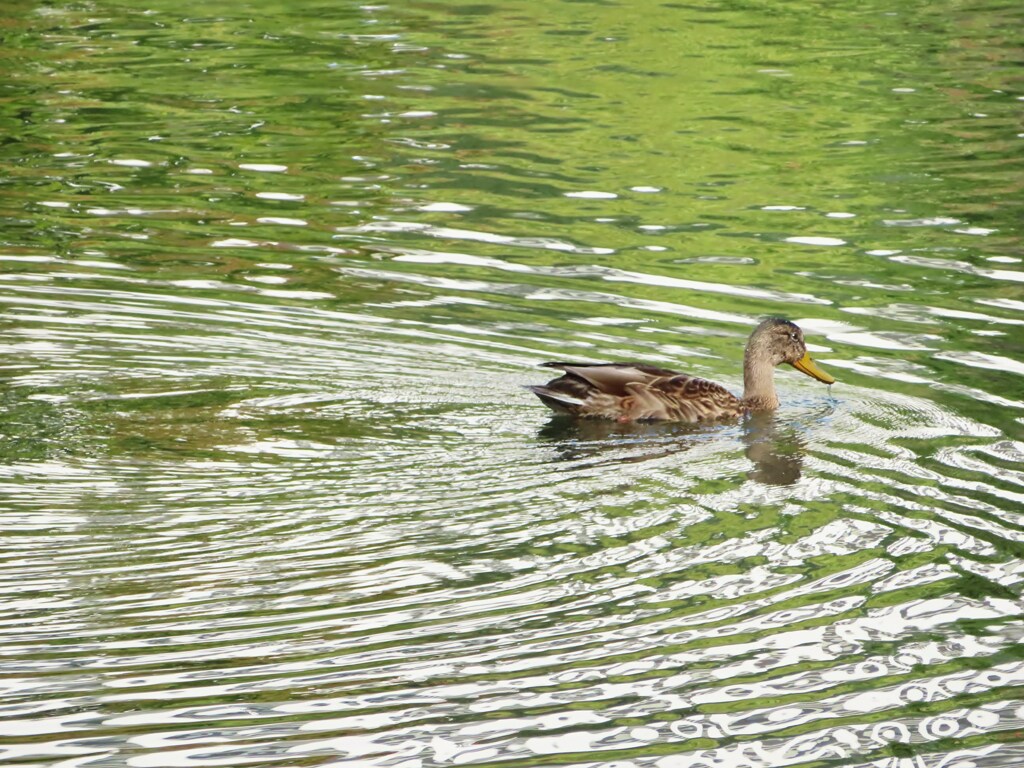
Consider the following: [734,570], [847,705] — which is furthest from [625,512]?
[847,705]

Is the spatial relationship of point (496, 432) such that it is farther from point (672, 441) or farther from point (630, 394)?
point (672, 441)

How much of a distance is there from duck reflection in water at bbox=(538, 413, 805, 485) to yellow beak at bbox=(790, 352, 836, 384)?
42 centimetres

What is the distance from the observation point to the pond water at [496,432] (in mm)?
6891

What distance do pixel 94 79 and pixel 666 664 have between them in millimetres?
15913

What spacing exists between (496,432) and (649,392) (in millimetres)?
951

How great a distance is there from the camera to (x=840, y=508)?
Result: 9.08 metres

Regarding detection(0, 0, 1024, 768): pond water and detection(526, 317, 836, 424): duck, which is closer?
detection(0, 0, 1024, 768): pond water

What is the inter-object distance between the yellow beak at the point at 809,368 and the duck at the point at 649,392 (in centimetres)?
24

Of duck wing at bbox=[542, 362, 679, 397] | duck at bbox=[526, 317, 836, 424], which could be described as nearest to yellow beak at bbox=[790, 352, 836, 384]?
duck at bbox=[526, 317, 836, 424]

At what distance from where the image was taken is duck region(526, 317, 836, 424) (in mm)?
10484

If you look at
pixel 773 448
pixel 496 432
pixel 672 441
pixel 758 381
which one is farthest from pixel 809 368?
pixel 496 432

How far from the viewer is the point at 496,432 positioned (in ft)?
33.6

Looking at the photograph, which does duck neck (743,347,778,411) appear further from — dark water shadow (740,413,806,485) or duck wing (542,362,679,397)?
duck wing (542,362,679,397)

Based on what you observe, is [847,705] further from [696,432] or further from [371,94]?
[371,94]
